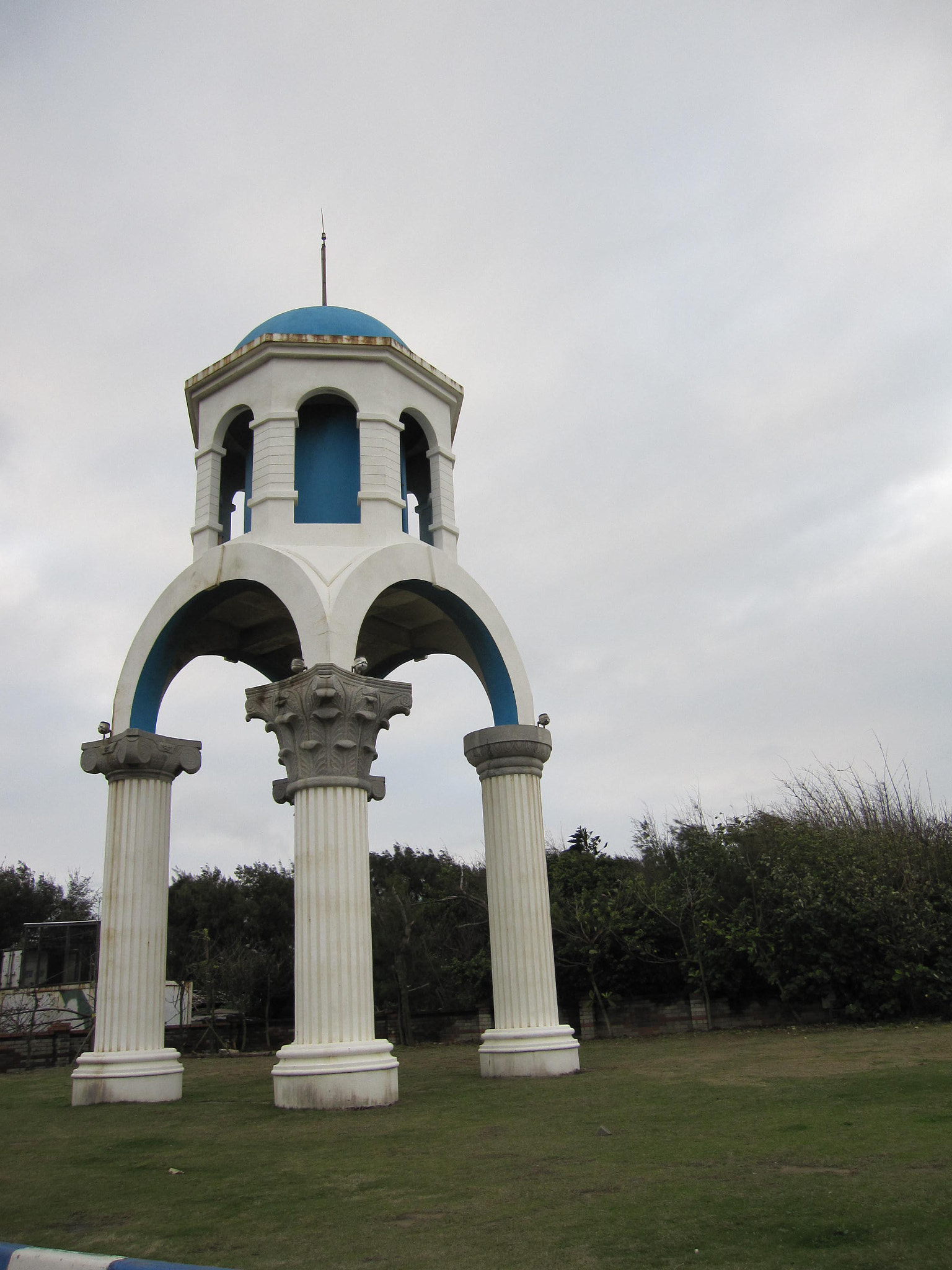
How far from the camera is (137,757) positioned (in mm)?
15672

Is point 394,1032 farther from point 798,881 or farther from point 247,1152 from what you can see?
point 247,1152

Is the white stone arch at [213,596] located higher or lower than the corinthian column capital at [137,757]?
higher

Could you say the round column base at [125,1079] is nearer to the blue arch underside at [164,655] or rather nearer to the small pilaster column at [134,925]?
the small pilaster column at [134,925]

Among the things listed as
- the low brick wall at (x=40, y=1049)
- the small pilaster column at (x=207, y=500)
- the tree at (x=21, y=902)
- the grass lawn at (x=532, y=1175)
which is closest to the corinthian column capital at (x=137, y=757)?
the small pilaster column at (x=207, y=500)

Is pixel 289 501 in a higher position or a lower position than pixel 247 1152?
higher

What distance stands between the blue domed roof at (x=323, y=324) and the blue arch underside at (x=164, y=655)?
411 cm

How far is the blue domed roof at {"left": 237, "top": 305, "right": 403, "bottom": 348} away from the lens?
56.0 ft

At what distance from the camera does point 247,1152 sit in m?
9.41

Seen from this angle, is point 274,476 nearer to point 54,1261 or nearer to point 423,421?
point 423,421

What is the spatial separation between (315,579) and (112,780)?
4657 millimetres

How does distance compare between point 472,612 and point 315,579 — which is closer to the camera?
point 315,579

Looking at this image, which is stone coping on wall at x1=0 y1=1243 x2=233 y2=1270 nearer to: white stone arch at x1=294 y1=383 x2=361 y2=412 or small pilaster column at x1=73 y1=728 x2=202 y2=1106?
small pilaster column at x1=73 y1=728 x2=202 y2=1106

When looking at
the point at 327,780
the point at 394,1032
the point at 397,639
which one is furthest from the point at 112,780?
the point at 394,1032

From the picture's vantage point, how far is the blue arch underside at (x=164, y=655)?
1625 centimetres
